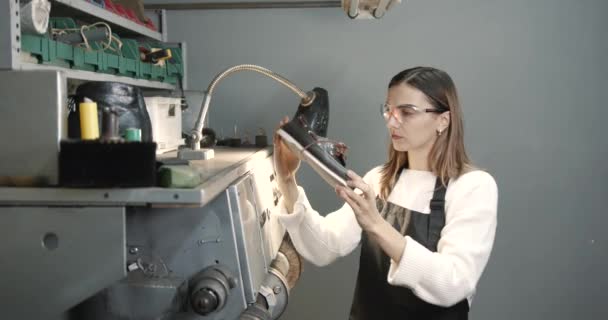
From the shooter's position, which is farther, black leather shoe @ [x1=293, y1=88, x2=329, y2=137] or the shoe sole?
black leather shoe @ [x1=293, y1=88, x2=329, y2=137]

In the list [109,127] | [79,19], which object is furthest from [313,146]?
[79,19]

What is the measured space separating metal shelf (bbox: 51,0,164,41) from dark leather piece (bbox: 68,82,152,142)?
11.4 inches

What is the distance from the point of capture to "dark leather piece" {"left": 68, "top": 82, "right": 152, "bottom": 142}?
1.09 meters

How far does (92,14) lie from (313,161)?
28.9 inches

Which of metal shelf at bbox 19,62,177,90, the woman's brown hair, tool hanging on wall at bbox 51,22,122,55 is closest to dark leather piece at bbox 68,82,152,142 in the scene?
metal shelf at bbox 19,62,177,90

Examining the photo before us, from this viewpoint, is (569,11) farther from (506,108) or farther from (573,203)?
(573,203)

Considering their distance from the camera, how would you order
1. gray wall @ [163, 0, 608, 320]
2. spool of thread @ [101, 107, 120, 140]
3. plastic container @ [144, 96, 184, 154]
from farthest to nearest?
gray wall @ [163, 0, 608, 320] < plastic container @ [144, 96, 184, 154] < spool of thread @ [101, 107, 120, 140]

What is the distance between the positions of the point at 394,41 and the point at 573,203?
1027 mm

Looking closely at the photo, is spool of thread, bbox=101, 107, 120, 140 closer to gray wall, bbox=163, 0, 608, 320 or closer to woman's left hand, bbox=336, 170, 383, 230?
woman's left hand, bbox=336, 170, 383, 230

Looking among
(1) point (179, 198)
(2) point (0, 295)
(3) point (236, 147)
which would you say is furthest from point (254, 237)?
(3) point (236, 147)

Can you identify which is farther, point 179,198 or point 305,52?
point 305,52

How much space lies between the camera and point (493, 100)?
2.15 meters

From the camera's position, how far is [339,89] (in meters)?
2.18

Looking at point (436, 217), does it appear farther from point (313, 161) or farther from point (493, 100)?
point (493, 100)
